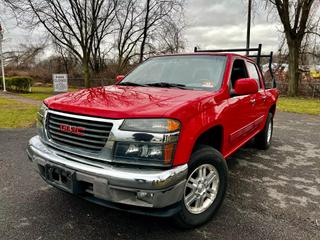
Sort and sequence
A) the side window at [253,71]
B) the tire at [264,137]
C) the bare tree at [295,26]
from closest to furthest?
1. the side window at [253,71]
2. the tire at [264,137]
3. the bare tree at [295,26]

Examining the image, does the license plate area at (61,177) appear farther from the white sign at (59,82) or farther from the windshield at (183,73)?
the white sign at (59,82)

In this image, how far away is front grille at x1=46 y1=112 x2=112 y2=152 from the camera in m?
2.43

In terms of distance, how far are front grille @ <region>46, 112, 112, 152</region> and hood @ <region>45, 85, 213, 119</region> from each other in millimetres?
83

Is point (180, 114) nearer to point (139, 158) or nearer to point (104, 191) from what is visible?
point (139, 158)

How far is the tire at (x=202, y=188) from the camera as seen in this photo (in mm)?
2678

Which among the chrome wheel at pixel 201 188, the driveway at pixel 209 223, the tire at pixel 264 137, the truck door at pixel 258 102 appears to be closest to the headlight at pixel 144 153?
the chrome wheel at pixel 201 188

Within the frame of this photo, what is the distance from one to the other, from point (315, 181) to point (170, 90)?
2613 mm

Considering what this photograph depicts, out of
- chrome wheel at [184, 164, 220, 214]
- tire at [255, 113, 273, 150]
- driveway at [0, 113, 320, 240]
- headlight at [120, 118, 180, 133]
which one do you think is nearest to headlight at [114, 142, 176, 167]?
headlight at [120, 118, 180, 133]

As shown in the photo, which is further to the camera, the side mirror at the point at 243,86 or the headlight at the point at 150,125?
the side mirror at the point at 243,86

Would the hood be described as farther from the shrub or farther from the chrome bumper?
the shrub

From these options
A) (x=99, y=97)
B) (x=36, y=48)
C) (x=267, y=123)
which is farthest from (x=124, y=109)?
(x=36, y=48)

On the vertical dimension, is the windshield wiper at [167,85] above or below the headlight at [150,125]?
above

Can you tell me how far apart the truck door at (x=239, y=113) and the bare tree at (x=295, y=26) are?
16.4 m

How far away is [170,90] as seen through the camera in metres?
3.29
